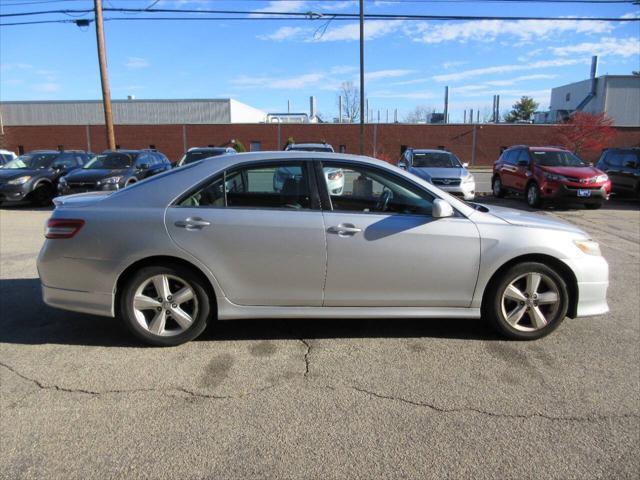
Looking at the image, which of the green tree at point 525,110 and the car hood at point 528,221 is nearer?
the car hood at point 528,221

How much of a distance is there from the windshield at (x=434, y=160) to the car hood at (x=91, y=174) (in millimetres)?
8576

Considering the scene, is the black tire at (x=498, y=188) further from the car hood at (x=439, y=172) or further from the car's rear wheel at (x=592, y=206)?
the car hood at (x=439, y=172)

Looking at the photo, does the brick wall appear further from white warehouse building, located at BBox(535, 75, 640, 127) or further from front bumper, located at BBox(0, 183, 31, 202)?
front bumper, located at BBox(0, 183, 31, 202)

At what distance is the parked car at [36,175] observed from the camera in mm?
13328

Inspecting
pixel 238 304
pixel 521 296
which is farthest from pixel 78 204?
pixel 521 296

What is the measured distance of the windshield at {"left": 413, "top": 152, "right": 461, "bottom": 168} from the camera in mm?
14356

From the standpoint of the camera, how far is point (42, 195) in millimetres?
14055

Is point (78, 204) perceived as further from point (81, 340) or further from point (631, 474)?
point (631, 474)

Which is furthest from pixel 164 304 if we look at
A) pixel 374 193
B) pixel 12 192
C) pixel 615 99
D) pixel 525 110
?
pixel 525 110

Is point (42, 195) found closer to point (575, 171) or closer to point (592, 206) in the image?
point (575, 171)

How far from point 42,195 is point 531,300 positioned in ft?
46.5

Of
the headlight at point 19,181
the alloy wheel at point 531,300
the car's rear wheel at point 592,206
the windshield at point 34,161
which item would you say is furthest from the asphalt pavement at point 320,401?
the windshield at point 34,161

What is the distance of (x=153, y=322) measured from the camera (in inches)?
155

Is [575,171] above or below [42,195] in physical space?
above
